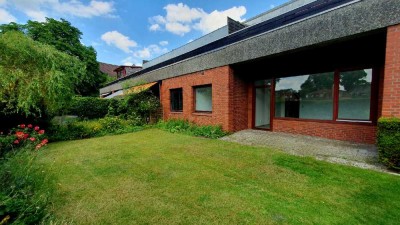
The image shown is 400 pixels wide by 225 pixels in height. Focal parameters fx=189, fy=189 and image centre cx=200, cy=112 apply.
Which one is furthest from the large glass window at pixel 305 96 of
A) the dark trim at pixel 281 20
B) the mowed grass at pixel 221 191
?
the mowed grass at pixel 221 191

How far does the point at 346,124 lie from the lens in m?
7.73

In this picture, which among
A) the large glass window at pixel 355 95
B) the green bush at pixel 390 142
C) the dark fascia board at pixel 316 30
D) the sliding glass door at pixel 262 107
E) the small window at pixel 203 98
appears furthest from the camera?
the small window at pixel 203 98

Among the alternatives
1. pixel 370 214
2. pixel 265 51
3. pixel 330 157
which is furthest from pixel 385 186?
pixel 265 51

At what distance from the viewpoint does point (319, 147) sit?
709cm

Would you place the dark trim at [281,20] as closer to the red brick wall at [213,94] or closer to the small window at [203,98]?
the red brick wall at [213,94]

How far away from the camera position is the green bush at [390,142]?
15.7 feet

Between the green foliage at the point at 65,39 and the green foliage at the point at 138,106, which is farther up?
the green foliage at the point at 65,39

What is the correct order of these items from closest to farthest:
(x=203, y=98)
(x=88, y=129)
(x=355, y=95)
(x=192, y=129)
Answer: (x=355, y=95) → (x=88, y=129) → (x=192, y=129) → (x=203, y=98)

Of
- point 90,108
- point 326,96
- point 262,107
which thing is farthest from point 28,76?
point 326,96

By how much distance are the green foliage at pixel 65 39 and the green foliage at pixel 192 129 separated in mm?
17691

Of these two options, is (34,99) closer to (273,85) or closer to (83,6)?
(83,6)

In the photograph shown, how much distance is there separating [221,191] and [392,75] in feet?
18.9

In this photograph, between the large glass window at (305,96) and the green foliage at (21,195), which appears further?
the large glass window at (305,96)

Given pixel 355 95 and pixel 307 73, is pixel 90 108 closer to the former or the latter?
pixel 307 73
